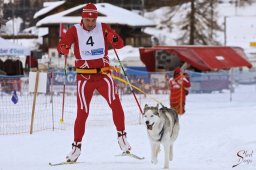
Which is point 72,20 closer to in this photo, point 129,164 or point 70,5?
point 70,5

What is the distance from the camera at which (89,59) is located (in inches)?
310

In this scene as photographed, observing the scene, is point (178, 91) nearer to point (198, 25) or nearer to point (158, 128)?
point (158, 128)

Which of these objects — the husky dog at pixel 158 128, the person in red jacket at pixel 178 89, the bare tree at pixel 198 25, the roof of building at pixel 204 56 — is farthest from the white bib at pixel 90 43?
the bare tree at pixel 198 25

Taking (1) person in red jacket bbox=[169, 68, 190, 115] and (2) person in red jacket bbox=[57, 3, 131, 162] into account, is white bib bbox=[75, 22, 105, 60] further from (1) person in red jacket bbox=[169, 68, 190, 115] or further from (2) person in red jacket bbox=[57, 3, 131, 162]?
(1) person in red jacket bbox=[169, 68, 190, 115]

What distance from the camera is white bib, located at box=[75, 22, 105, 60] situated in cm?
785

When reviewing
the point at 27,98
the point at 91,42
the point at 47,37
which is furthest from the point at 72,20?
the point at 91,42

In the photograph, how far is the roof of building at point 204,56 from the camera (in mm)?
30778

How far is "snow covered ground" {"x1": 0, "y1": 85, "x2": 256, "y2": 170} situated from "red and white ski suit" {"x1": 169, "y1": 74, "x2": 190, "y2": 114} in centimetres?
259

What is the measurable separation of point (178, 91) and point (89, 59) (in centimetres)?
1068

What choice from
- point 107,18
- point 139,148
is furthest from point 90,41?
point 107,18

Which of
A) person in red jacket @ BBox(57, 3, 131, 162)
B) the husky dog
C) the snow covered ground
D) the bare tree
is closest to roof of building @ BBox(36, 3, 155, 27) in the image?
the bare tree

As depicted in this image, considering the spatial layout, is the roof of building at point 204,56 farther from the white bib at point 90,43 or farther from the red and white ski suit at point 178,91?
the white bib at point 90,43

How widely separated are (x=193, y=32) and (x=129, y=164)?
41291mm

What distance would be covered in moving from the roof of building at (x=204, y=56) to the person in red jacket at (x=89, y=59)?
22578 mm
